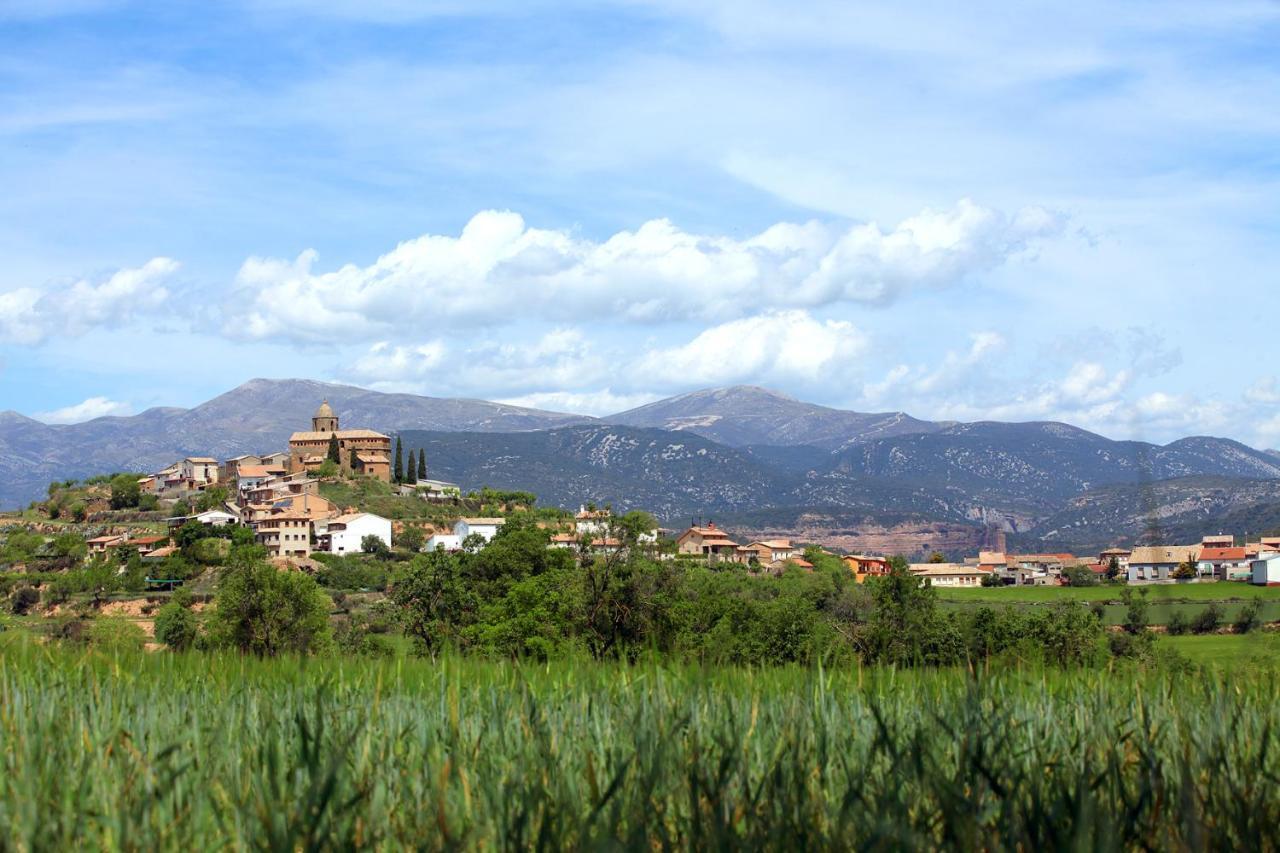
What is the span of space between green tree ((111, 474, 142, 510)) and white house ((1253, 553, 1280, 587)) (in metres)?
114

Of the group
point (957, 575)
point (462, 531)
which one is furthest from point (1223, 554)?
point (462, 531)

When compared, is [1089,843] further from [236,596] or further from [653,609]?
[236,596]

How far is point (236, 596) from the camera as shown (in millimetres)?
52219

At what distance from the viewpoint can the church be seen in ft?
489

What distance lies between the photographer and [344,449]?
152 metres

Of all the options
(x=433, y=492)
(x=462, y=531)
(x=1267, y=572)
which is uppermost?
(x=433, y=492)

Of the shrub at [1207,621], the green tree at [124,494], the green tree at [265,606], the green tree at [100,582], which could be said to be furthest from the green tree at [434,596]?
the green tree at [124,494]

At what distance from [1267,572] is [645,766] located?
404ft

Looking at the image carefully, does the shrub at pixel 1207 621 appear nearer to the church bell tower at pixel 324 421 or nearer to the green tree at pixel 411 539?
the green tree at pixel 411 539

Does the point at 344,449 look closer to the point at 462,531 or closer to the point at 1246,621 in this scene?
the point at 462,531

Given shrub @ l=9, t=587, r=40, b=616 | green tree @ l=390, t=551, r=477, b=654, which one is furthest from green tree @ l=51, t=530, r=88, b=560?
green tree @ l=390, t=551, r=477, b=654

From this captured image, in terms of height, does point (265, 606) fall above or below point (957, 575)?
above

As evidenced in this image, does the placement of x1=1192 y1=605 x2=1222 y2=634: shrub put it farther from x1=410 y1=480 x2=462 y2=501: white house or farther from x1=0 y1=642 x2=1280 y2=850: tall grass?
x1=410 y1=480 x2=462 y2=501: white house

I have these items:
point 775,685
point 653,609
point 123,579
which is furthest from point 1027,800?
point 123,579
